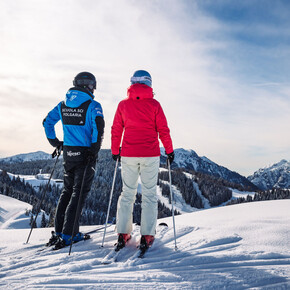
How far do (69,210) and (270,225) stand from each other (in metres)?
3.76

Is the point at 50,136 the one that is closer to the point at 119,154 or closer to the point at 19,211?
the point at 119,154

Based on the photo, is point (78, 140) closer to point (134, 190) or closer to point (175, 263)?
point (134, 190)

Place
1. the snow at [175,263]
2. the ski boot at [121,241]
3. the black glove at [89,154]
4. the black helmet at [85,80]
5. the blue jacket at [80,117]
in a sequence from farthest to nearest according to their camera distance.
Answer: the black helmet at [85,80] < the blue jacket at [80,117] < the black glove at [89,154] < the ski boot at [121,241] < the snow at [175,263]

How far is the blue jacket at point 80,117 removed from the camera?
464cm

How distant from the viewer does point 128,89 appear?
420 cm

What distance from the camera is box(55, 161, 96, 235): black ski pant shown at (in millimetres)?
4359

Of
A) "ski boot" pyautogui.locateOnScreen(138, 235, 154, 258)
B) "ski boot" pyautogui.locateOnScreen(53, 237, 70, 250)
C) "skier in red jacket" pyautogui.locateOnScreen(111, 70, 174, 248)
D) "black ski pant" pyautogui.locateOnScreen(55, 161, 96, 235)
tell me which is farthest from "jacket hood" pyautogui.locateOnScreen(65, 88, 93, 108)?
"ski boot" pyautogui.locateOnScreen(138, 235, 154, 258)

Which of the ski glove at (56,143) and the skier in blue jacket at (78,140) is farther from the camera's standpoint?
the ski glove at (56,143)

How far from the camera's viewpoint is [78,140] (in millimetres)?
4699

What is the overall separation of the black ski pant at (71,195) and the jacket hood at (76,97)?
1199 millimetres

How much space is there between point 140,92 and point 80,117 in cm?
142

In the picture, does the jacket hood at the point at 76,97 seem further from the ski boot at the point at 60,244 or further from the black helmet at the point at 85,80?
the ski boot at the point at 60,244

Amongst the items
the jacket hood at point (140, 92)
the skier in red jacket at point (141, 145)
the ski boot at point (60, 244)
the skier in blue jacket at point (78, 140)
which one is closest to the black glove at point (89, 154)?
the skier in blue jacket at point (78, 140)

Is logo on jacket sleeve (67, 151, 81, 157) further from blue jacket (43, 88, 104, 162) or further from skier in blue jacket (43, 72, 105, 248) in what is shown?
blue jacket (43, 88, 104, 162)
